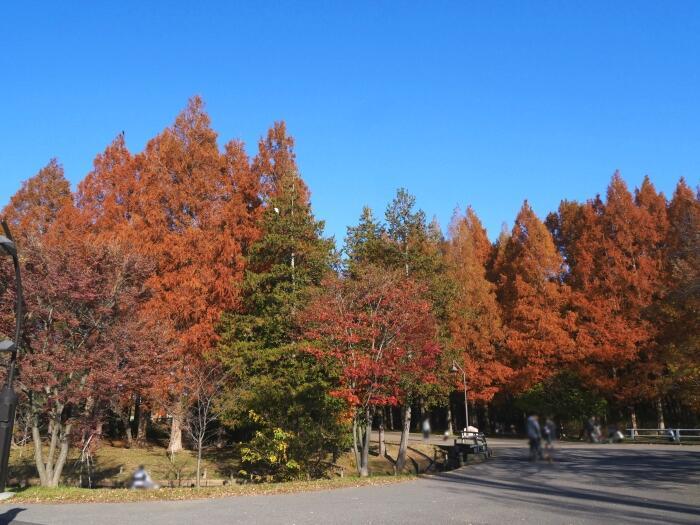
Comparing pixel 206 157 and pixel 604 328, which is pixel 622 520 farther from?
pixel 206 157

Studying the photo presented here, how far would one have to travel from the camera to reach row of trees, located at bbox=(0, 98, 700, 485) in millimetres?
6262

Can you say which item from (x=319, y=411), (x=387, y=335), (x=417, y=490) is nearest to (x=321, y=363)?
(x=319, y=411)

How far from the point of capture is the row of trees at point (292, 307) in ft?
20.5

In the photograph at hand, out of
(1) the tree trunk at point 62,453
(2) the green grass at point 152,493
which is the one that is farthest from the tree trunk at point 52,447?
(2) the green grass at point 152,493

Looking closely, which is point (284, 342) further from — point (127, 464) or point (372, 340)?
point (127, 464)

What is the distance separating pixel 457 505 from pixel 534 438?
12.9 meters

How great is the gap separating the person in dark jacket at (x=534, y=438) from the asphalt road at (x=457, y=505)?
7.96 m

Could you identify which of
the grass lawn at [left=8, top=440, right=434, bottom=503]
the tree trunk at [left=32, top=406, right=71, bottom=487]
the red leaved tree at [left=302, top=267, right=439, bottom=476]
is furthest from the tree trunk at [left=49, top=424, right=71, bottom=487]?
the red leaved tree at [left=302, top=267, right=439, bottom=476]

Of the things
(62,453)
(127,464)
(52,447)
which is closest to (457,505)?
(62,453)

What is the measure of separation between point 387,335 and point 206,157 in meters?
12.3

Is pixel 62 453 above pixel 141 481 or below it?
below

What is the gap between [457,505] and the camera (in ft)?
43.2

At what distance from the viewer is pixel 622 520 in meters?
10.4

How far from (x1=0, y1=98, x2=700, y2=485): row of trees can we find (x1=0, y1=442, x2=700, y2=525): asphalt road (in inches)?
93.0
